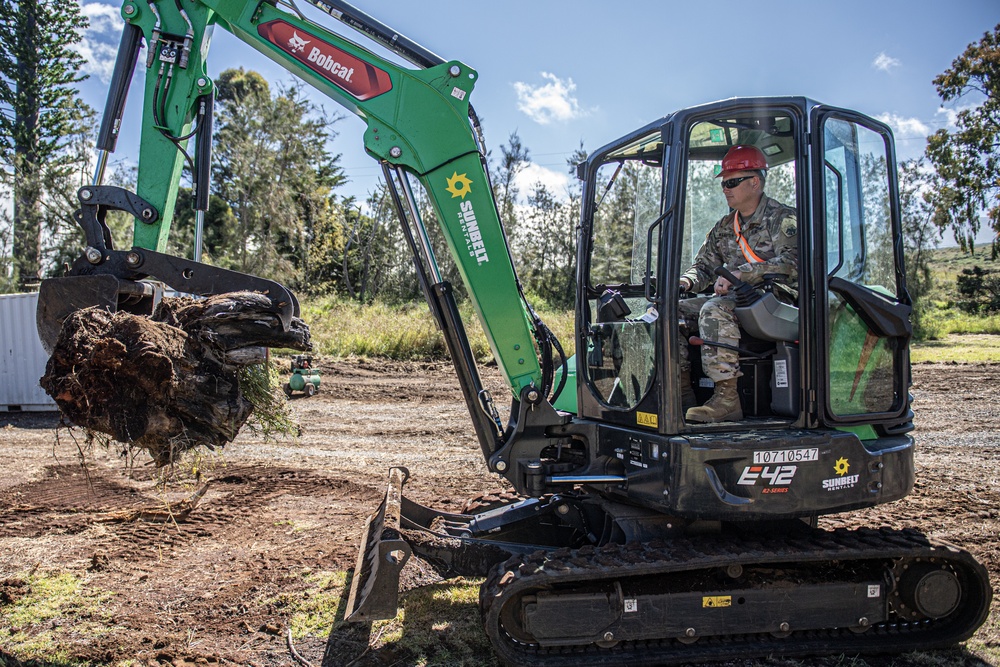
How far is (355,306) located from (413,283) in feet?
30.2

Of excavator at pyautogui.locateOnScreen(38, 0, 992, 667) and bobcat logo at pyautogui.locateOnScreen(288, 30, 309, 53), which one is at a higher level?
bobcat logo at pyautogui.locateOnScreen(288, 30, 309, 53)

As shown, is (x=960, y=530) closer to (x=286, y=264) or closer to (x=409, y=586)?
(x=409, y=586)

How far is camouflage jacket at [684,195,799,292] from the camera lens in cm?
368

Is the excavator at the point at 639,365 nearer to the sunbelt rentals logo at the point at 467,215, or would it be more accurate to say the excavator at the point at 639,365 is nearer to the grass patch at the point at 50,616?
the sunbelt rentals logo at the point at 467,215

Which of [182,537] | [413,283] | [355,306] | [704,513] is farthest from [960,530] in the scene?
[413,283]

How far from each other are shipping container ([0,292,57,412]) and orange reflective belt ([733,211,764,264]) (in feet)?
39.0

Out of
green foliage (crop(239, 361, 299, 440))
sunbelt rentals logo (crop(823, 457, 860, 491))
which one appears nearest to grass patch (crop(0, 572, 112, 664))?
green foliage (crop(239, 361, 299, 440))

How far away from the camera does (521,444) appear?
13.5 feet

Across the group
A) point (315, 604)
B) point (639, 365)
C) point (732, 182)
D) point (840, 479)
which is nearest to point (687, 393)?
point (639, 365)

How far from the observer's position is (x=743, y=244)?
383 cm

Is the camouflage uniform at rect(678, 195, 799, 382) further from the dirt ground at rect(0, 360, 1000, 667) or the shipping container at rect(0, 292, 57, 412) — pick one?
the shipping container at rect(0, 292, 57, 412)

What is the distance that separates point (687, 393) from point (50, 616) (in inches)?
155

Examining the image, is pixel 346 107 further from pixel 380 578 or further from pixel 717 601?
pixel 717 601

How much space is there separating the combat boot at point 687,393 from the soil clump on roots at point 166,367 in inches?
87.4
